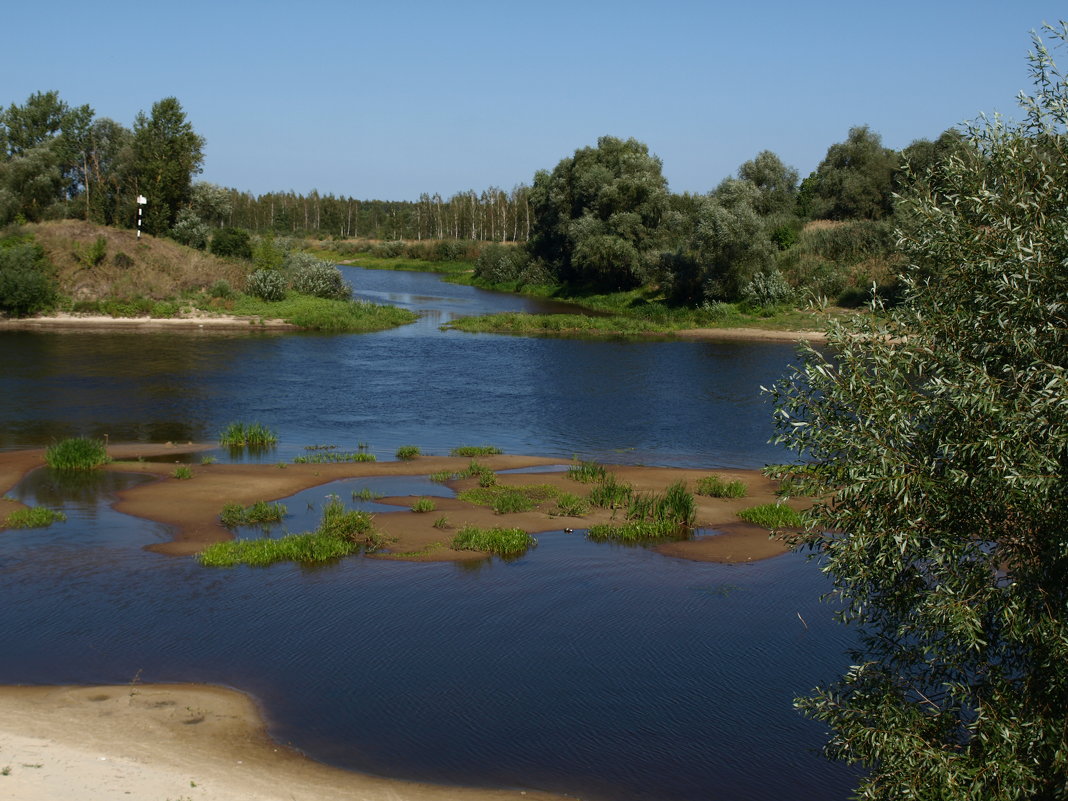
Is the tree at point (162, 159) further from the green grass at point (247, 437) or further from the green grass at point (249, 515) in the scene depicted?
the green grass at point (249, 515)

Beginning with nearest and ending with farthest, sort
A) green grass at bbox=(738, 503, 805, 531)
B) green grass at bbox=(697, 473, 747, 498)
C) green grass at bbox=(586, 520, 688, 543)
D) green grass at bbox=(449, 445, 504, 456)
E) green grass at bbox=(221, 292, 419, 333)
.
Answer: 1. green grass at bbox=(586, 520, 688, 543)
2. green grass at bbox=(738, 503, 805, 531)
3. green grass at bbox=(697, 473, 747, 498)
4. green grass at bbox=(449, 445, 504, 456)
5. green grass at bbox=(221, 292, 419, 333)

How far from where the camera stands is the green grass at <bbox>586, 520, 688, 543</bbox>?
21125 mm

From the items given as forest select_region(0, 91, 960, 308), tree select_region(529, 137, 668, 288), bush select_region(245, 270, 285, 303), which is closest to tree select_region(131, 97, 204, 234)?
forest select_region(0, 91, 960, 308)

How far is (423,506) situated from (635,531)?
15.4 ft

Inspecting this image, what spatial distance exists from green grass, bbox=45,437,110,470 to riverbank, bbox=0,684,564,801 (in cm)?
1290

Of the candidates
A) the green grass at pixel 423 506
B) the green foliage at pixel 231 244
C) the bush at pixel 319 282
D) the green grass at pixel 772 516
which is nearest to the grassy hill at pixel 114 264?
the green foliage at pixel 231 244

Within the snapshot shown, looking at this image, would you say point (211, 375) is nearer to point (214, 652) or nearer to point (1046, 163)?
point (214, 652)

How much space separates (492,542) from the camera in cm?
2000

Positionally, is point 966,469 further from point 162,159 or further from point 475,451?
point 162,159

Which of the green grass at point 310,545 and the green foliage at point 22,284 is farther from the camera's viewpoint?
the green foliage at point 22,284

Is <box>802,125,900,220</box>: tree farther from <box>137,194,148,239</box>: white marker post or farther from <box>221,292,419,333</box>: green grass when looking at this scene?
<box>137,194,148,239</box>: white marker post

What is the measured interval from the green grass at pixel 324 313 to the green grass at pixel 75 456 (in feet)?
105

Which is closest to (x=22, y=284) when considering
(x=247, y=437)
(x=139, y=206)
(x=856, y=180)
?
(x=139, y=206)

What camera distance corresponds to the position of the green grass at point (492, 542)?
20.0 m
